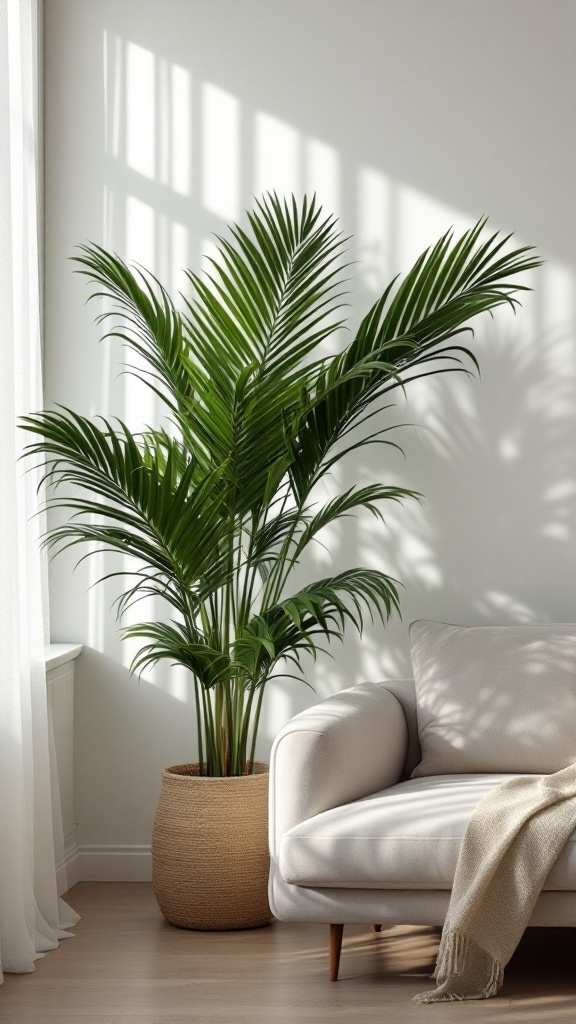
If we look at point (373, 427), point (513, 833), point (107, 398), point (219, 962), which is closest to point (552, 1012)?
point (513, 833)

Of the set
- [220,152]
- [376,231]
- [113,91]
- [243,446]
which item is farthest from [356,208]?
[243,446]

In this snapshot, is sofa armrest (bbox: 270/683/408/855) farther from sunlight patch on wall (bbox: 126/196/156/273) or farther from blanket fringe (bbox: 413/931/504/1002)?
sunlight patch on wall (bbox: 126/196/156/273)

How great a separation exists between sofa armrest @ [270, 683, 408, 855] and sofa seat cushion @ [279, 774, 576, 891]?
48mm

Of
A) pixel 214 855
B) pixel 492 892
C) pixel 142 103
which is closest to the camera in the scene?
pixel 492 892

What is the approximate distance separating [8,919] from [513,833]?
1.22 m

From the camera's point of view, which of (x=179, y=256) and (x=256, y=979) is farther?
(x=179, y=256)

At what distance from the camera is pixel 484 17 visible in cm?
349

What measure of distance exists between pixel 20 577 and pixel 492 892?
55.8 inches

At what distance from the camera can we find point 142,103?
3580 millimetres

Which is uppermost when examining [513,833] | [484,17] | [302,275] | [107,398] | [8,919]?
[484,17]

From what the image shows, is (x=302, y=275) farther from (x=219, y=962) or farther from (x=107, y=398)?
(x=219, y=962)

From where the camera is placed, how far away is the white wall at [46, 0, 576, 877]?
3.45 m

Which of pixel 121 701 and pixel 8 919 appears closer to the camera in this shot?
pixel 8 919

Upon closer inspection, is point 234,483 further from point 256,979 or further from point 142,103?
point 142,103
